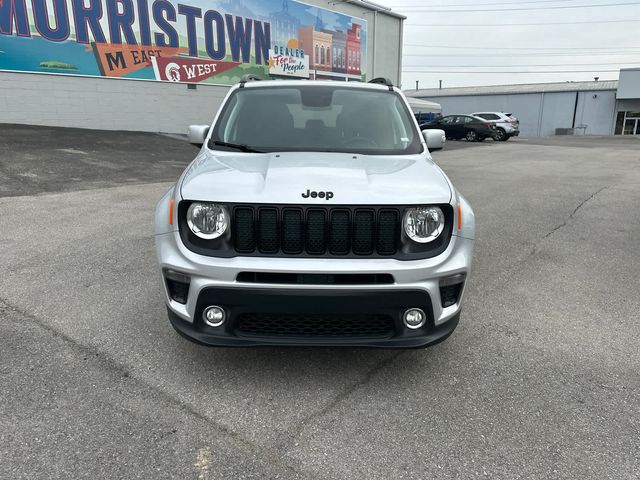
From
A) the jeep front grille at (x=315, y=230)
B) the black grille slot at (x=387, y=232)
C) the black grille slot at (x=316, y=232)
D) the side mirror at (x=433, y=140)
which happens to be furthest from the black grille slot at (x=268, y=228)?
the side mirror at (x=433, y=140)

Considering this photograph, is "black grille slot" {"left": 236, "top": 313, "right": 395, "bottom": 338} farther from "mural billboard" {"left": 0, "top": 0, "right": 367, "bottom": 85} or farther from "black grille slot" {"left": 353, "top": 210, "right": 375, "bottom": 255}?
"mural billboard" {"left": 0, "top": 0, "right": 367, "bottom": 85}

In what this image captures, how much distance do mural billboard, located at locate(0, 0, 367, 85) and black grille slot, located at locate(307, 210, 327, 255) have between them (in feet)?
56.9

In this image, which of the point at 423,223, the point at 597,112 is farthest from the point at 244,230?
the point at 597,112

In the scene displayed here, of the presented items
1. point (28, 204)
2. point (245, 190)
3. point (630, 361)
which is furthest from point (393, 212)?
point (28, 204)

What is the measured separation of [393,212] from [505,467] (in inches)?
54.4

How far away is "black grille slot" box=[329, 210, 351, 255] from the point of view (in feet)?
8.43

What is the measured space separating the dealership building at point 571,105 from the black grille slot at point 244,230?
49886 mm

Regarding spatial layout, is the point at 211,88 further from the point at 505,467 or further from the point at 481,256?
the point at 505,467

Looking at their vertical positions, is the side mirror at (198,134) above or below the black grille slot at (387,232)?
above

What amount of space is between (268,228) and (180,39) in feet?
63.3

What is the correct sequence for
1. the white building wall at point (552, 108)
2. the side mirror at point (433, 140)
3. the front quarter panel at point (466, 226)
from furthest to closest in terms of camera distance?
the white building wall at point (552, 108), the side mirror at point (433, 140), the front quarter panel at point (466, 226)

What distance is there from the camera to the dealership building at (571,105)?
43.9 meters

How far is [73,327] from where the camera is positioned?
350 centimetres

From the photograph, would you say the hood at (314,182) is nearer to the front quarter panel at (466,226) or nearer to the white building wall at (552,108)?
the front quarter panel at (466,226)
